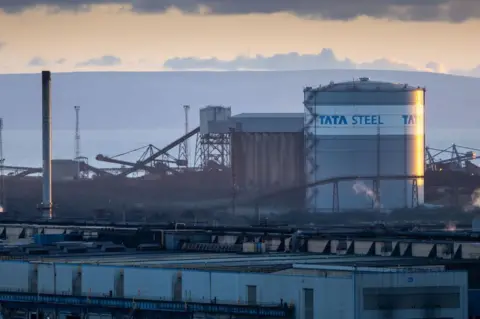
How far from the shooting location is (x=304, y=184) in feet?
377

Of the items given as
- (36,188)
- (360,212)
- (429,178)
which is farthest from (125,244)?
(36,188)

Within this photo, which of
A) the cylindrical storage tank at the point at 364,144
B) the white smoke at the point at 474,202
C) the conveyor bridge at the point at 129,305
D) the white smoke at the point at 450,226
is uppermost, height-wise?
the cylindrical storage tank at the point at 364,144

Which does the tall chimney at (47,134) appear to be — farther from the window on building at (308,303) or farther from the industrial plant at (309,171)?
the window on building at (308,303)

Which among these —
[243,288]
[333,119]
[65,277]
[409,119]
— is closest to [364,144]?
[333,119]

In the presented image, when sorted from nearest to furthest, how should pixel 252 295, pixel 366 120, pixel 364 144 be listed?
pixel 252 295, pixel 366 120, pixel 364 144

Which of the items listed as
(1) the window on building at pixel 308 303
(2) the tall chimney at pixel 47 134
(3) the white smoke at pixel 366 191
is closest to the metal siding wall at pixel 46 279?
(1) the window on building at pixel 308 303

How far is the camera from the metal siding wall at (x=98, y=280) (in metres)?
51.2

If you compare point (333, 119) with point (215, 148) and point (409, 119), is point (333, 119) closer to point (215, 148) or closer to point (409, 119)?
point (409, 119)

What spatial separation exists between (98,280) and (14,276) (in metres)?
4.12

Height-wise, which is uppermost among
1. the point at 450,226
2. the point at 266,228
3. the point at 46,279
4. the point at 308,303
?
the point at 266,228

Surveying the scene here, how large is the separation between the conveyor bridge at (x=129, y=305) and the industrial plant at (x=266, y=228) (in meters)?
0.05

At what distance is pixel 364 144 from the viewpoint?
109 m

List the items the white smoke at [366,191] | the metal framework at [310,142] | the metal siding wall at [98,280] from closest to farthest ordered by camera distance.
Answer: the metal siding wall at [98,280], the metal framework at [310,142], the white smoke at [366,191]

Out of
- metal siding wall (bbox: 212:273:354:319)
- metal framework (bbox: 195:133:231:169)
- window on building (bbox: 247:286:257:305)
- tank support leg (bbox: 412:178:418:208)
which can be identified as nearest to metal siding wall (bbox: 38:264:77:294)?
metal siding wall (bbox: 212:273:354:319)
